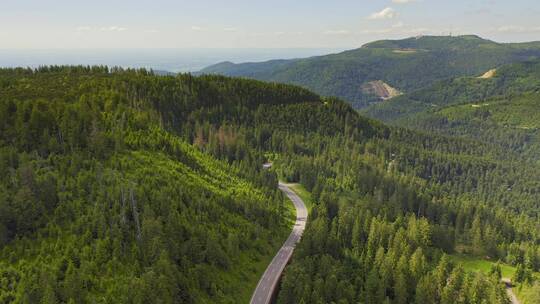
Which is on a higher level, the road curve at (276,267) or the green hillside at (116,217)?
the green hillside at (116,217)

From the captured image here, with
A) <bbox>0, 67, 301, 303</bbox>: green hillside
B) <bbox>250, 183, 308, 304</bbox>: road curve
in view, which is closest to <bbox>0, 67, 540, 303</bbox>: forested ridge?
<bbox>0, 67, 301, 303</bbox>: green hillside

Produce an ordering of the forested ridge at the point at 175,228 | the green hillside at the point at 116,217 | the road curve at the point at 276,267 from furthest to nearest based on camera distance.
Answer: the road curve at the point at 276,267
the forested ridge at the point at 175,228
the green hillside at the point at 116,217

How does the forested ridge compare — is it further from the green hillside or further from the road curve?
the road curve

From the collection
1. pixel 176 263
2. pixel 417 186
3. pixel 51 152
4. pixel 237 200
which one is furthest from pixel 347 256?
pixel 417 186

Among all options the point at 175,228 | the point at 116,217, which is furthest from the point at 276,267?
the point at 116,217

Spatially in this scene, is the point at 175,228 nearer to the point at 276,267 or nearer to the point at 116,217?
the point at 116,217

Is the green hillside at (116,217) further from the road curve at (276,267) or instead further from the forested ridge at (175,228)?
the road curve at (276,267)

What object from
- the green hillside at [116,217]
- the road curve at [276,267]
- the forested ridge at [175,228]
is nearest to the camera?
the green hillside at [116,217]

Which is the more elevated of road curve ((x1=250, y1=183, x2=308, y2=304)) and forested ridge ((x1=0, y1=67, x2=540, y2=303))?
forested ridge ((x1=0, y1=67, x2=540, y2=303))

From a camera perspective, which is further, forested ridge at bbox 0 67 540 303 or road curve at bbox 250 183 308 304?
road curve at bbox 250 183 308 304

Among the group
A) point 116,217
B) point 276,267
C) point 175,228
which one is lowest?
point 276,267

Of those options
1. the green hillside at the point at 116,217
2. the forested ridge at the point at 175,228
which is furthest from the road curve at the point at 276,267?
the forested ridge at the point at 175,228

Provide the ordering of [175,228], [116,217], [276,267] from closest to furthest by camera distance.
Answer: [116,217], [175,228], [276,267]

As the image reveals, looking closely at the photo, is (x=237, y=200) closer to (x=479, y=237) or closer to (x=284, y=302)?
(x=284, y=302)
